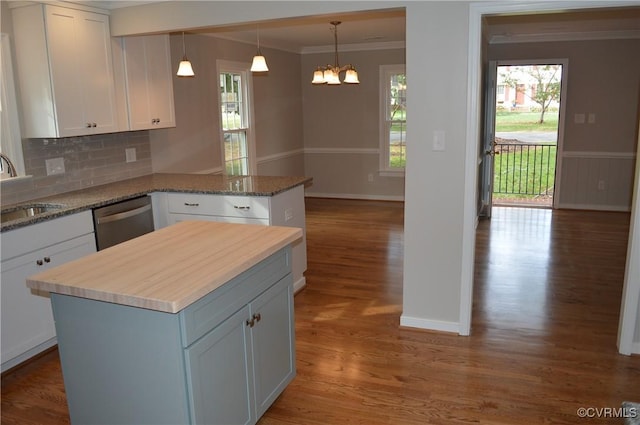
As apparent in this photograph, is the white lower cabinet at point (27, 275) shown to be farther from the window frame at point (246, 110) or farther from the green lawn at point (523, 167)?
the green lawn at point (523, 167)

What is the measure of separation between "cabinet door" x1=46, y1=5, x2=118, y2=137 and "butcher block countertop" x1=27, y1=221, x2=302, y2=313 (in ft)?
5.21

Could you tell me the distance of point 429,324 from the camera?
346 cm

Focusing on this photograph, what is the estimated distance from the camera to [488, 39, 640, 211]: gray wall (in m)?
6.59

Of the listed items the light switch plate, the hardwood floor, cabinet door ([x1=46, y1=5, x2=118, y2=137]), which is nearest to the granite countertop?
the light switch plate

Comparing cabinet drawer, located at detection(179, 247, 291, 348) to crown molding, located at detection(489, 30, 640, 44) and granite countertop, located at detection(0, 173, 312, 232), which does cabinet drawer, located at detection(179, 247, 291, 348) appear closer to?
granite countertop, located at detection(0, 173, 312, 232)

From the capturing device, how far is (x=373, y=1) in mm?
3121

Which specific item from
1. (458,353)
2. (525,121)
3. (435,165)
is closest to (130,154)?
(435,165)

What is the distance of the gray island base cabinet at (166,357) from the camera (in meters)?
1.83

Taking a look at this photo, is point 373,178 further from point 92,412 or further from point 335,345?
point 92,412

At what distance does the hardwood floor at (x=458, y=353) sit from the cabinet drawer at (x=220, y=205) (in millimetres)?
832

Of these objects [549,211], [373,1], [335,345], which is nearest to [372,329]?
[335,345]

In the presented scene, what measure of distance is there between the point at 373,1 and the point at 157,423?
2.58 meters

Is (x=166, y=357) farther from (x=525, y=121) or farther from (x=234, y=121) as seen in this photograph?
(x=525, y=121)

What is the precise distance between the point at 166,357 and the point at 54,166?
2.61m
